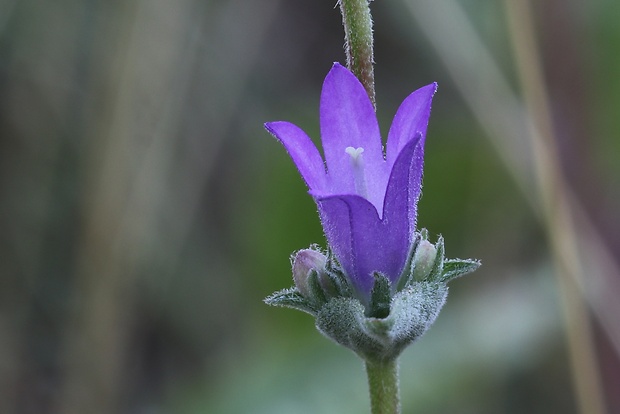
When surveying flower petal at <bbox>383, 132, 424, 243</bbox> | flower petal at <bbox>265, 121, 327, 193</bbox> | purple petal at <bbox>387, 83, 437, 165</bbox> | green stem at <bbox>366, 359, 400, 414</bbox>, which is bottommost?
green stem at <bbox>366, 359, 400, 414</bbox>

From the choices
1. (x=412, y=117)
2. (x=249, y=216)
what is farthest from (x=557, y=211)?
(x=412, y=117)

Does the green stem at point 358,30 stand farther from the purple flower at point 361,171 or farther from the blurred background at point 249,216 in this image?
the blurred background at point 249,216

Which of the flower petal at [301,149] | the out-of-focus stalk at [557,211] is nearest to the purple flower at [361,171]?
the flower petal at [301,149]

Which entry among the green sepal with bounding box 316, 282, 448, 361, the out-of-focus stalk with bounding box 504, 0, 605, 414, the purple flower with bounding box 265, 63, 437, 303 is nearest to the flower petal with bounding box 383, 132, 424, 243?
the purple flower with bounding box 265, 63, 437, 303

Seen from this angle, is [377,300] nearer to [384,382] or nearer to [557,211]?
[384,382]

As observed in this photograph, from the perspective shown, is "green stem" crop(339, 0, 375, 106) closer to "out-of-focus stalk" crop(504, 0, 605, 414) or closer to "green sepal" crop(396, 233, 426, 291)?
"green sepal" crop(396, 233, 426, 291)

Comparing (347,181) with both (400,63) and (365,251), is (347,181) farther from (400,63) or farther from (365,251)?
(400,63)
